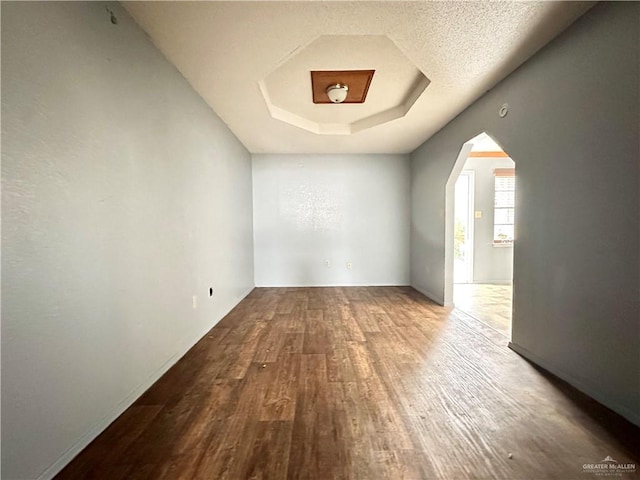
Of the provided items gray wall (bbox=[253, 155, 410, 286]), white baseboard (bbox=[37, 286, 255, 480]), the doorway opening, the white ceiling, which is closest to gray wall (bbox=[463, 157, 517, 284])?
the doorway opening

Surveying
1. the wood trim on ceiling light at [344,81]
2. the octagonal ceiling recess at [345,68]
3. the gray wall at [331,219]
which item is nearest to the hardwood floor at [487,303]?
the gray wall at [331,219]

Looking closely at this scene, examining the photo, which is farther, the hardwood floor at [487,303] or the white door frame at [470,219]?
the white door frame at [470,219]

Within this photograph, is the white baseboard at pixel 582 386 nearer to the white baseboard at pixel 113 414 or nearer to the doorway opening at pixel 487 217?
the white baseboard at pixel 113 414

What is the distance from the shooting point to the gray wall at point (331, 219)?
5.11 metres

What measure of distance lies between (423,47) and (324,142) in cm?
241

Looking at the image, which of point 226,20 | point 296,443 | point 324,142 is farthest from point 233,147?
point 296,443

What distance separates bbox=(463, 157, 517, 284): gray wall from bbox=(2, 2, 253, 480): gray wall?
16.5ft

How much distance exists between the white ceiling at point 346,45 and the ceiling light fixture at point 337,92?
0.76 feet

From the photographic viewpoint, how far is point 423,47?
199 centimetres

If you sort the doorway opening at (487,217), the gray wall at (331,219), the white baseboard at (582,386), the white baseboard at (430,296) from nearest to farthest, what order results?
the white baseboard at (582,386) → the white baseboard at (430,296) → the gray wall at (331,219) → the doorway opening at (487,217)

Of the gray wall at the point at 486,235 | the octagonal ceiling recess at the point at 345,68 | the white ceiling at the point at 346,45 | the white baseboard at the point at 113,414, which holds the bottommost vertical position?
the white baseboard at the point at 113,414

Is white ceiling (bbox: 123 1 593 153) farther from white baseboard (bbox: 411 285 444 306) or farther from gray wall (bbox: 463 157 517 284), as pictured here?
gray wall (bbox: 463 157 517 284)

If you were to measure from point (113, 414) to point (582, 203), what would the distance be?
9.57 feet

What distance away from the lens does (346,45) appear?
2176 mm
